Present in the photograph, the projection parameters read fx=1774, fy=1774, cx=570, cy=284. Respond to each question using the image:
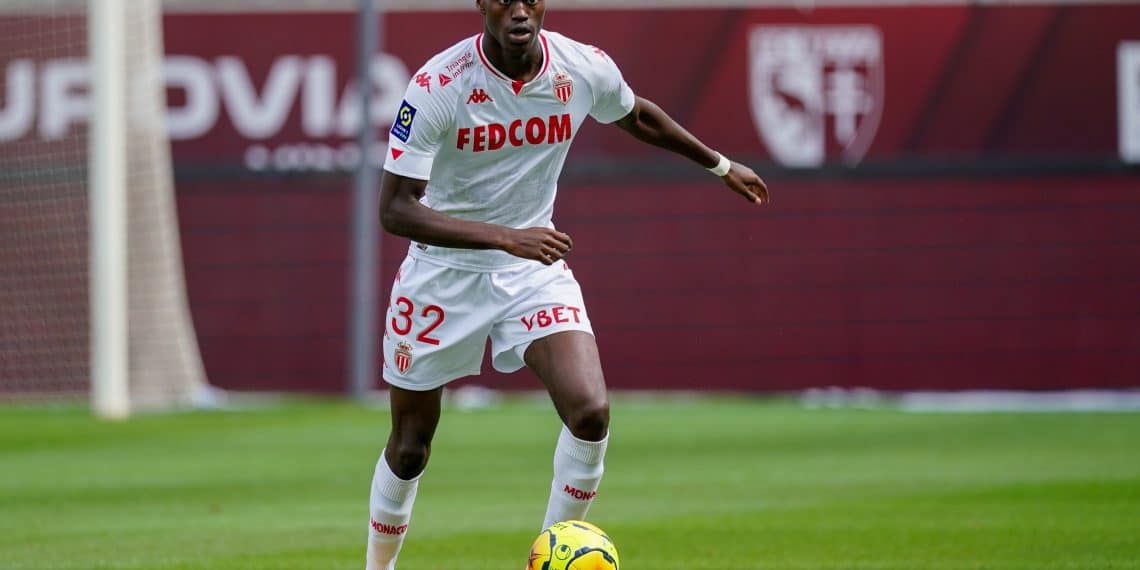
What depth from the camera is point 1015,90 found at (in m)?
21.3

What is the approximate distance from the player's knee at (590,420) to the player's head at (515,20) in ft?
4.40

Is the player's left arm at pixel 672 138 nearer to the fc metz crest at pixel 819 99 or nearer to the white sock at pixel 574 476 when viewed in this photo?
the white sock at pixel 574 476

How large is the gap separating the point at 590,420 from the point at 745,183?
144 cm

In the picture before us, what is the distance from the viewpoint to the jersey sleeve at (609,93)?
22.7ft

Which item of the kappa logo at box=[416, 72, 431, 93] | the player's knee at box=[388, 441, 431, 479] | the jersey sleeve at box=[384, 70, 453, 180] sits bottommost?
the player's knee at box=[388, 441, 431, 479]

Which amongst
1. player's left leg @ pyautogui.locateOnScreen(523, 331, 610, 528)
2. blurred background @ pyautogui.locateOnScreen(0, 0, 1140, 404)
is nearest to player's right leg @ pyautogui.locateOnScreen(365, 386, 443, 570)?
player's left leg @ pyautogui.locateOnScreen(523, 331, 610, 528)

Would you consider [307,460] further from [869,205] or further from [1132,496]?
[869,205]

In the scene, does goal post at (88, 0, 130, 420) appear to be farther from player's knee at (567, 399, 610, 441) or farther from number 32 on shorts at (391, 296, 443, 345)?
player's knee at (567, 399, 610, 441)

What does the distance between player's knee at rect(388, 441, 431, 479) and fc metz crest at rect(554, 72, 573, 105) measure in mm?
1457

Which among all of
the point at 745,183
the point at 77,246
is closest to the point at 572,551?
the point at 745,183

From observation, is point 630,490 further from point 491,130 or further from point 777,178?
point 777,178

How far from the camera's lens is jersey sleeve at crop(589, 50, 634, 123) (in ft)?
22.7

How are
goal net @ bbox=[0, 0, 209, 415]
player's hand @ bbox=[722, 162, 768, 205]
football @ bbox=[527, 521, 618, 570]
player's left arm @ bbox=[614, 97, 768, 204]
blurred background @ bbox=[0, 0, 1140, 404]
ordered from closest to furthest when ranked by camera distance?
football @ bbox=[527, 521, 618, 570] → player's left arm @ bbox=[614, 97, 768, 204] → player's hand @ bbox=[722, 162, 768, 205] → goal net @ bbox=[0, 0, 209, 415] → blurred background @ bbox=[0, 0, 1140, 404]

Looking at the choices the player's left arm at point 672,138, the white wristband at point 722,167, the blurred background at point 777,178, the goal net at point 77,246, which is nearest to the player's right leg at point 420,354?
the player's left arm at point 672,138
